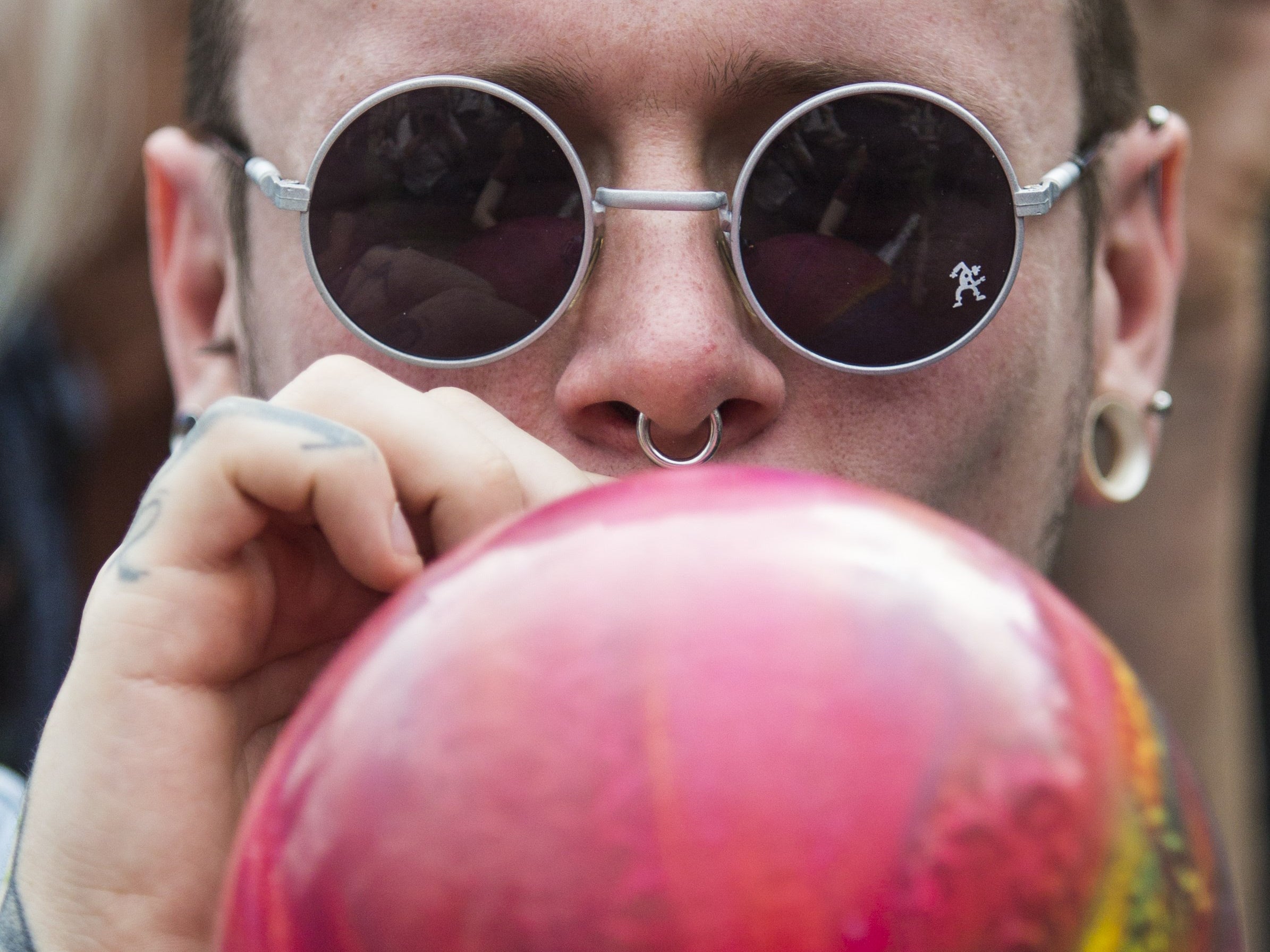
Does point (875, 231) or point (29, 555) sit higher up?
point (875, 231)

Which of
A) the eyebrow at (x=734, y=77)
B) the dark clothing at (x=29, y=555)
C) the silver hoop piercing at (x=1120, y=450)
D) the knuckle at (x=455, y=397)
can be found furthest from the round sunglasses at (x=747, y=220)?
the dark clothing at (x=29, y=555)

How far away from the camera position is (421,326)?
183 cm

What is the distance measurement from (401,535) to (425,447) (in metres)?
0.10

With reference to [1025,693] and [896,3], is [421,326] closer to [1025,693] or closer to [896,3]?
[896,3]

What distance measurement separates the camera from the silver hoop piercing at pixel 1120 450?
7.35ft

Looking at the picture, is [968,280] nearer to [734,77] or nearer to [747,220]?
[747,220]

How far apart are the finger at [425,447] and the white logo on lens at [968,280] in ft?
2.25

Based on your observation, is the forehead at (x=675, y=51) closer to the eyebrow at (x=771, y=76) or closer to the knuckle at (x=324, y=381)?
the eyebrow at (x=771, y=76)

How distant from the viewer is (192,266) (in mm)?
2463

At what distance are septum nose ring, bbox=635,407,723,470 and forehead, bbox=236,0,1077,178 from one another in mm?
417

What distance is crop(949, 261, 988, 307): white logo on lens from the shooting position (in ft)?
5.96

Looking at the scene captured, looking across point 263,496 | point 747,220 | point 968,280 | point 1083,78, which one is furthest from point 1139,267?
point 263,496

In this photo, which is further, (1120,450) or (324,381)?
(1120,450)

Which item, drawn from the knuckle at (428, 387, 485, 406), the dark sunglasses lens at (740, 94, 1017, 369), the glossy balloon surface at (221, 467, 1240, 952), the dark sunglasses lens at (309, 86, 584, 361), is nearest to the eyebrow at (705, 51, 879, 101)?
the dark sunglasses lens at (740, 94, 1017, 369)
